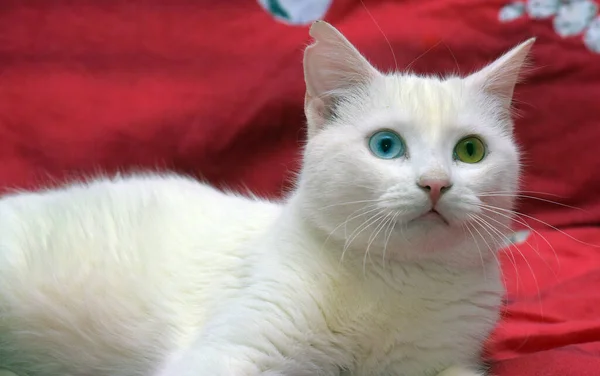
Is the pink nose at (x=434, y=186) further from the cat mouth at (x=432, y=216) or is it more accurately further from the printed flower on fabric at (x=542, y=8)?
the printed flower on fabric at (x=542, y=8)

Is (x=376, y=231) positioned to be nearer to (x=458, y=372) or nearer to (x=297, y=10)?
(x=458, y=372)

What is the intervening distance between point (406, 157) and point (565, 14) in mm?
1202

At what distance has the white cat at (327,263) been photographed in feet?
3.19

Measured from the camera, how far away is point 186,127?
6.00 ft

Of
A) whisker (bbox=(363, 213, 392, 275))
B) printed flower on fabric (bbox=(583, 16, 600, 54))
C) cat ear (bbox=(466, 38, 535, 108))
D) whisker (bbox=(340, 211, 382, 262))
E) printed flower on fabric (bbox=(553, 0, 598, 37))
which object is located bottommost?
whisker (bbox=(363, 213, 392, 275))

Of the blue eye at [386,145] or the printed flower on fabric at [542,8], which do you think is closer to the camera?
the blue eye at [386,145]

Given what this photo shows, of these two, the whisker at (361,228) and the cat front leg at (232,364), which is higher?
the whisker at (361,228)

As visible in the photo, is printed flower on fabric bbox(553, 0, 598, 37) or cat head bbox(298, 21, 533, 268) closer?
cat head bbox(298, 21, 533, 268)

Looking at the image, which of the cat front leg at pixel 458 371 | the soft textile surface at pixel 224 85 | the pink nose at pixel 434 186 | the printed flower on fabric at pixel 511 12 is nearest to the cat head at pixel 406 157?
the pink nose at pixel 434 186

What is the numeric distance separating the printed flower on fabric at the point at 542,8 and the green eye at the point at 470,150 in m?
1.03

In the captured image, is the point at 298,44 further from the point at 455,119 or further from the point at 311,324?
the point at 311,324

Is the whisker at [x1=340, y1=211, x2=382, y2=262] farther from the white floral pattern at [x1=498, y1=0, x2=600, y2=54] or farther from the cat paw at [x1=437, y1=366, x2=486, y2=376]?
the white floral pattern at [x1=498, y1=0, x2=600, y2=54]

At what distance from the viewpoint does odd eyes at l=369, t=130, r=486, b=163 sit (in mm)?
997

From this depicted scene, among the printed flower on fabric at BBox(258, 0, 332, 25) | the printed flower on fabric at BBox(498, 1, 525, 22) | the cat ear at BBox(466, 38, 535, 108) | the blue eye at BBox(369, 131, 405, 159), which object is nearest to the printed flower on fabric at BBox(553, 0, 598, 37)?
the printed flower on fabric at BBox(498, 1, 525, 22)
